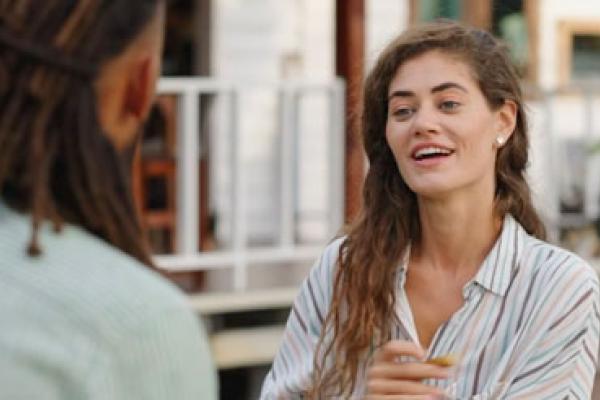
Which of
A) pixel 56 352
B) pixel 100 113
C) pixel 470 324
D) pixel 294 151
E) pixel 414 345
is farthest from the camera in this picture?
pixel 294 151

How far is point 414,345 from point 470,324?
0.22 metres

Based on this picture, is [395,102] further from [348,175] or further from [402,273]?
[348,175]

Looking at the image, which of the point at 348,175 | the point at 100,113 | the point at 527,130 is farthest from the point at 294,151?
the point at 100,113

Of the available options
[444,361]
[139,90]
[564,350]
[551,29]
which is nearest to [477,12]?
[551,29]

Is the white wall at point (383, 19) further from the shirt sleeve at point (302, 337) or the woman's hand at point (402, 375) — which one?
the woman's hand at point (402, 375)

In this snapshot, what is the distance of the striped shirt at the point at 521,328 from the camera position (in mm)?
2969

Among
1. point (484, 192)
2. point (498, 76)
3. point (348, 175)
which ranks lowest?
point (348, 175)

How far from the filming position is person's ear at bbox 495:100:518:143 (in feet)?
10.6

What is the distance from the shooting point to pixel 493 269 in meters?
3.07

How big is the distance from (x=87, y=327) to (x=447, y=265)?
1669 mm

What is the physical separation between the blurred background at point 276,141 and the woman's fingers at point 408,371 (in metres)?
5.22

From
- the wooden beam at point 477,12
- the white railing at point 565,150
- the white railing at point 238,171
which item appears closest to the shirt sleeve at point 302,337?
the white railing at point 238,171

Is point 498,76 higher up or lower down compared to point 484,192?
higher up

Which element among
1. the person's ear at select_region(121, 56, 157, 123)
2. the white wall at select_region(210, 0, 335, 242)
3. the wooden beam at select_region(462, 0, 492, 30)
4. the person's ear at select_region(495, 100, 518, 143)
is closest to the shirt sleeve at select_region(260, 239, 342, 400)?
the person's ear at select_region(495, 100, 518, 143)
